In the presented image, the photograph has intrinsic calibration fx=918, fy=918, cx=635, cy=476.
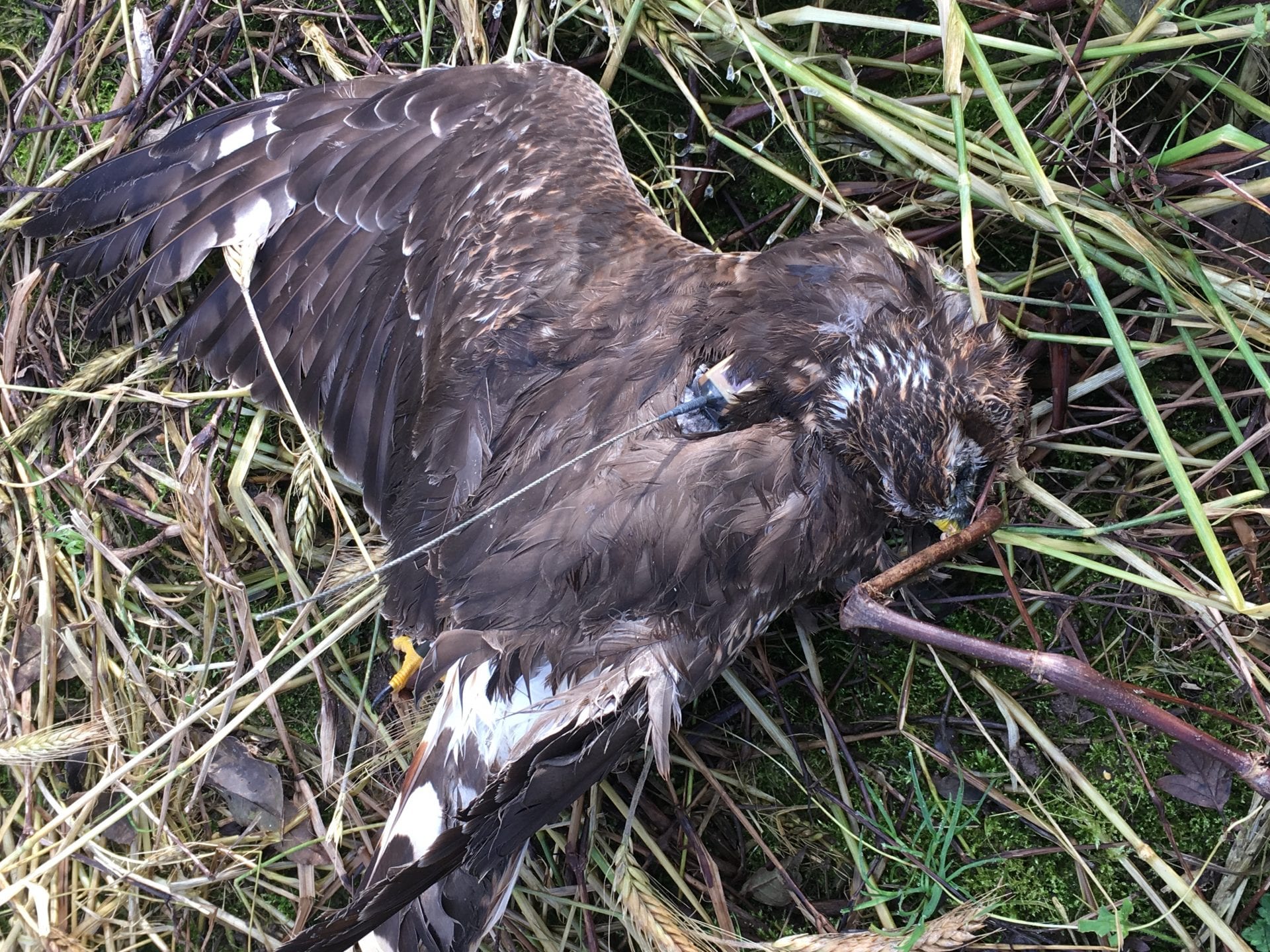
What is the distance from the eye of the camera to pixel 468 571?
170 cm

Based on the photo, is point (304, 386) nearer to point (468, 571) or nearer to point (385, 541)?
point (385, 541)

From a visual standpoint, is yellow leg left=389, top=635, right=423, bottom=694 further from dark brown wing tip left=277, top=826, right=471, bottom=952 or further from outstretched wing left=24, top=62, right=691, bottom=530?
dark brown wing tip left=277, top=826, right=471, bottom=952

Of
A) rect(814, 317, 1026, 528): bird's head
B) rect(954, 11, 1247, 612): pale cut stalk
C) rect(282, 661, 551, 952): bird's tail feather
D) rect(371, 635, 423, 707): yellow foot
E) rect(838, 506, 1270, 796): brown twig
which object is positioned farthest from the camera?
rect(371, 635, 423, 707): yellow foot

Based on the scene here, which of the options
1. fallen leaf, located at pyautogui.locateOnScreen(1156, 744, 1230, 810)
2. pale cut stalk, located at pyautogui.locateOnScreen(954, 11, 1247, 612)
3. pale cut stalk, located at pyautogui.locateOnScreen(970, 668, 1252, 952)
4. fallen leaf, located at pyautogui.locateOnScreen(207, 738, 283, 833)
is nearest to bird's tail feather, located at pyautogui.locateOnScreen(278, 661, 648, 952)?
fallen leaf, located at pyautogui.locateOnScreen(207, 738, 283, 833)

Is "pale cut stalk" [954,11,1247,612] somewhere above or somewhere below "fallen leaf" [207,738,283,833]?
above

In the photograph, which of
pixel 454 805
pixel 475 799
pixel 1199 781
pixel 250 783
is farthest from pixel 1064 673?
pixel 250 783

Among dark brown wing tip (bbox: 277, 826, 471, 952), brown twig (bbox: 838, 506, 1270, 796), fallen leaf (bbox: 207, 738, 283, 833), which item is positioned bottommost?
fallen leaf (bbox: 207, 738, 283, 833)

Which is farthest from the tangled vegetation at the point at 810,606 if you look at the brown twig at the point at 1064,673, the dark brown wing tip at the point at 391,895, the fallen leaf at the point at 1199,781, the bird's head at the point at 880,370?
the dark brown wing tip at the point at 391,895

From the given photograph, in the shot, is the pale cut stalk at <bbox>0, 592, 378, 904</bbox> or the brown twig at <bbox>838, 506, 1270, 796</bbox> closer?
the brown twig at <bbox>838, 506, 1270, 796</bbox>

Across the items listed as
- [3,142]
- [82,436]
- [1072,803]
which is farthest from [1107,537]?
[3,142]

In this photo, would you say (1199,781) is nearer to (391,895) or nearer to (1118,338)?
(1118,338)

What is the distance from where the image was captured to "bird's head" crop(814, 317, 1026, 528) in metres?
1.57

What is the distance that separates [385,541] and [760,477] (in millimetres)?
895

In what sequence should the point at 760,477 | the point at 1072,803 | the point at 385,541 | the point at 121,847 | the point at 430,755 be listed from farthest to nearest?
the point at 121,847, the point at 385,541, the point at 1072,803, the point at 430,755, the point at 760,477
